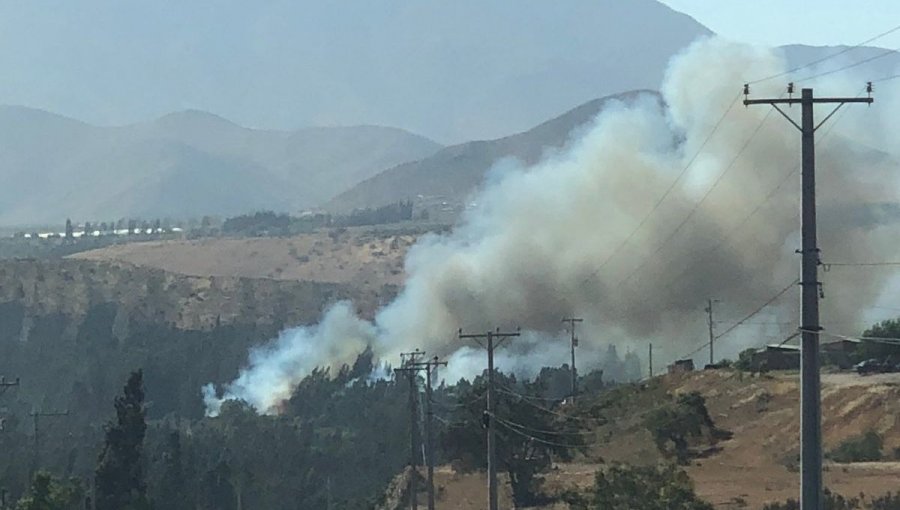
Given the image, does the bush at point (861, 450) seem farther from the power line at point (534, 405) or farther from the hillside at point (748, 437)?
the power line at point (534, 405)

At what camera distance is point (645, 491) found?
53156mm

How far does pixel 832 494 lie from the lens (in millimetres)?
55031

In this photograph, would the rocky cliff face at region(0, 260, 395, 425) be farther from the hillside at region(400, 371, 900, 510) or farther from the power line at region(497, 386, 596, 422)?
the hillside at region(400, 371, 900, 510)

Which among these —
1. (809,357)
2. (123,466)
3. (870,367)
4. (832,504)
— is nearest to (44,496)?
(123,466)

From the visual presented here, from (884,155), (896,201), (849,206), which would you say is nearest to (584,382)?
(849,206)

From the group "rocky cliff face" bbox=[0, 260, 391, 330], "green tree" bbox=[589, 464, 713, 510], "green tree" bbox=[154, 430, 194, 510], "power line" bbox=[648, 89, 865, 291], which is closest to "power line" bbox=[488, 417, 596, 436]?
"green tree" bbox=[154, 430, 194, 510]

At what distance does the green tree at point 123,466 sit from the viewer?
225 feet

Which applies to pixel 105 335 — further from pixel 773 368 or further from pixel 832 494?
pixel 832 494

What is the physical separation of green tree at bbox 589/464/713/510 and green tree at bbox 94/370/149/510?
21.2 meters

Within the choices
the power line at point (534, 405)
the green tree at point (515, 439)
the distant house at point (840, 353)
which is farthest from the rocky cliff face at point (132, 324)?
the distant house at point (840, 353)

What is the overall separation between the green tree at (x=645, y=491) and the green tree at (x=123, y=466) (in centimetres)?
2116

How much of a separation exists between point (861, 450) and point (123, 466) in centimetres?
2872

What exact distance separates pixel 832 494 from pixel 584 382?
6124 centimetres

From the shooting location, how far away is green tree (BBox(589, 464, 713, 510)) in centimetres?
5028
